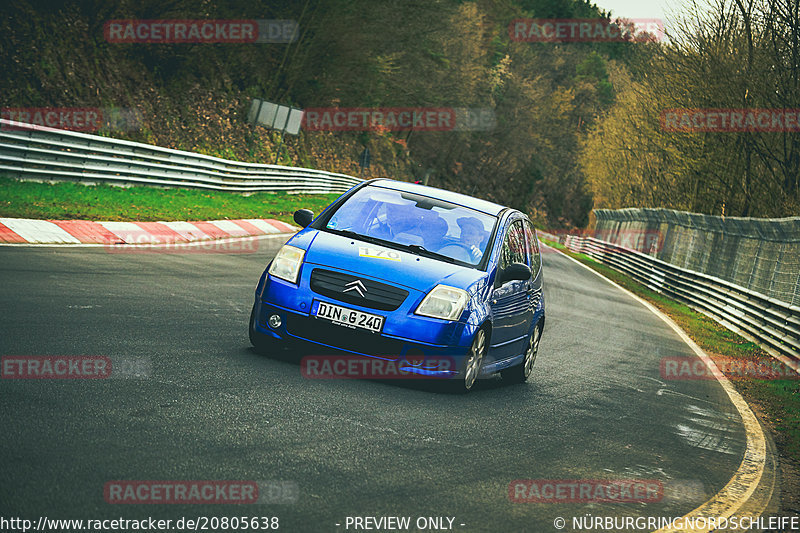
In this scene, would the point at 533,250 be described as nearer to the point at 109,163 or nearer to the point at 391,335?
the point at 391,335

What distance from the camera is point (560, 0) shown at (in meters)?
132

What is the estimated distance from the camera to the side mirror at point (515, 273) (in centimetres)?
851

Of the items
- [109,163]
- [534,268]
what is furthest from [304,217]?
[109,163]

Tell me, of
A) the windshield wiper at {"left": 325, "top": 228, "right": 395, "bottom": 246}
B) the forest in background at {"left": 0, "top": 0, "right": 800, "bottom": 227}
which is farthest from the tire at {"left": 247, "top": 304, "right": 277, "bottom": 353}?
the forest in background at {"left": 0, "top": 0, "right": 800, "bottom": 227}

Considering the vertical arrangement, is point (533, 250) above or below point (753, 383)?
above

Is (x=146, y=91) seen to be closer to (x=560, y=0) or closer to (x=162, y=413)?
(x=162, y=413)

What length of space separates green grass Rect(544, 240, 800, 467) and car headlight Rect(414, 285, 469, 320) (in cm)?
314

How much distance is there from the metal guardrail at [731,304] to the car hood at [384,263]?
892 centimetres

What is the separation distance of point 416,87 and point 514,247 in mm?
55227

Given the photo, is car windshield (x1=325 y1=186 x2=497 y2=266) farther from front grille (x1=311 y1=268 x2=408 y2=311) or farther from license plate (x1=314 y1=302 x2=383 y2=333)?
license plate (x1=314 y1=302 x2=383 y2=333)

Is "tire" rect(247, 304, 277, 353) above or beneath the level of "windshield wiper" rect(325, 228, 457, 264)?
beneath

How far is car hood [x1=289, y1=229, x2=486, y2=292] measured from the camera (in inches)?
304

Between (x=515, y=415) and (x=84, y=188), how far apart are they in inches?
614

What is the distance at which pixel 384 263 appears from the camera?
7844mm
